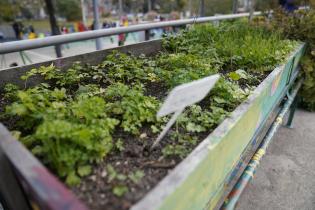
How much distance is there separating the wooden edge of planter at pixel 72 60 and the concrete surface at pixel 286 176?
181 centimetres

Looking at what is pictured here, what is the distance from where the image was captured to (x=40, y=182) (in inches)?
28.4

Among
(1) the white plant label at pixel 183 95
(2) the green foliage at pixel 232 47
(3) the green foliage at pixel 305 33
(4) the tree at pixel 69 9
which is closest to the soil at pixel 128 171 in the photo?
(1) the white plant label at pixel 183 95

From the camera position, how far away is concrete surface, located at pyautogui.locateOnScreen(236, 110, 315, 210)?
7.72ft

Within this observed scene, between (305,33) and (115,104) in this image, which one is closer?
(115,104)

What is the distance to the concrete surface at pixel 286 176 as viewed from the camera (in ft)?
7.72

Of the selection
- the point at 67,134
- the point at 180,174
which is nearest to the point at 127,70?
the point at 67,134

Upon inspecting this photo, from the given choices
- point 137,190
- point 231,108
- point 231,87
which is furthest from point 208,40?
point 137,190

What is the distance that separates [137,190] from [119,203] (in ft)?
0.26

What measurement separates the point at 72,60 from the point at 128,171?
57.1 inches

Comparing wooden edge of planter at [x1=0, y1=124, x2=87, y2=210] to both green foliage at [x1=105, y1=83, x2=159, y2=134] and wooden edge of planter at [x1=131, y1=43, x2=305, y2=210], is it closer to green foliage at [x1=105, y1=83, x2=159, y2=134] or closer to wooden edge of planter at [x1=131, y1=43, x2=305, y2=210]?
wooden edge of planter at [x1=131, y1=43, x2=305, y2=210]

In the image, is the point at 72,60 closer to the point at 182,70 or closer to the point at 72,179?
the point at 182,70

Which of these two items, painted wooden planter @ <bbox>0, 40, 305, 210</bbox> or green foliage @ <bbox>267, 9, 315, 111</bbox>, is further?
green foliage @ <bbox>267, 9, 315, 111</bbox>

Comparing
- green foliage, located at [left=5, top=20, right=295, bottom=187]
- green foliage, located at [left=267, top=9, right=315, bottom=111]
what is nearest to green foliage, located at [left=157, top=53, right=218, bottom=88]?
green foliage, located at [left=5, top=20, right=295, bottom=187]

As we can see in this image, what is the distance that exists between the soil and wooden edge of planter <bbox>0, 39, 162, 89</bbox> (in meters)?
0.59
